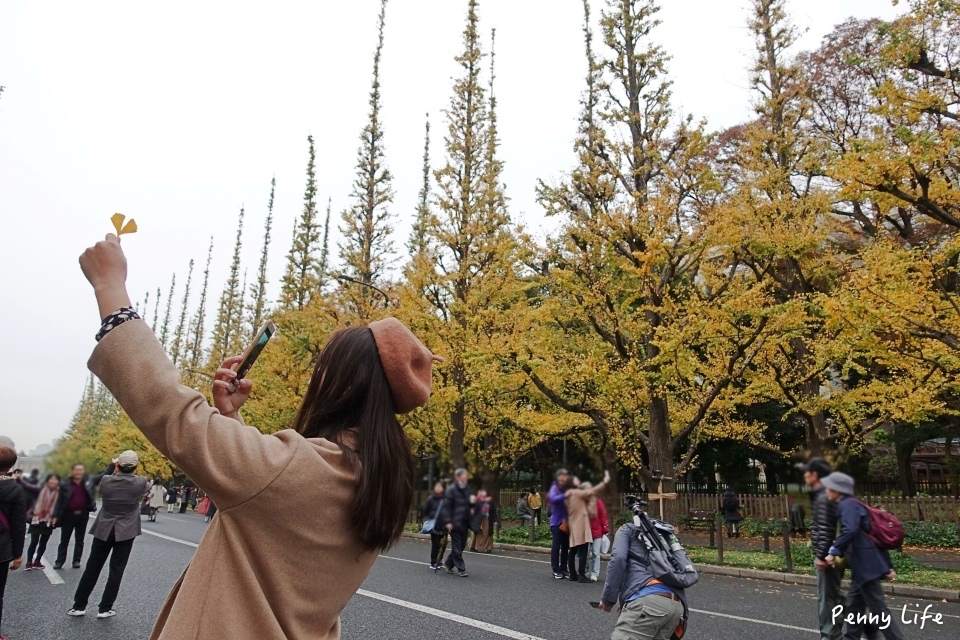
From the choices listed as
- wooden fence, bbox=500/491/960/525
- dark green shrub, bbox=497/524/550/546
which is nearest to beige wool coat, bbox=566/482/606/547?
wooden fence, bbox=500/491/960/525

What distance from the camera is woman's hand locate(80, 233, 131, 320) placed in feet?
3.96

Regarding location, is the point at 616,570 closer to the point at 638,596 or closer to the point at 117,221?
the point at 638,596

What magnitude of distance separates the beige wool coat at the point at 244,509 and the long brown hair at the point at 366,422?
0.18 ft

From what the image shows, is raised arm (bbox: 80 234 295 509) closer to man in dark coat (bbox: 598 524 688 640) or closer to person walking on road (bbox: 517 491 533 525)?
man in dark coat (bbox: 598 524 688 640)

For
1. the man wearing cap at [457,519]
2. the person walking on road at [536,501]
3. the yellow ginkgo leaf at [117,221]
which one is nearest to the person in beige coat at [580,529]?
the man wearing cap at [457,519]

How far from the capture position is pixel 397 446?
5.17 feet

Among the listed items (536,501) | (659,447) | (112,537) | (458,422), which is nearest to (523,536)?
(536,501)

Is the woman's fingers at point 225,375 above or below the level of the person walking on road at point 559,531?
above

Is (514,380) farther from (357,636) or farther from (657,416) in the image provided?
(357,636)

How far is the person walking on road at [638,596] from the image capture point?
155 inches

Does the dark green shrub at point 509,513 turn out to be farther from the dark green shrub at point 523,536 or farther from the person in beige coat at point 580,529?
the person in beige coat at point 580,529

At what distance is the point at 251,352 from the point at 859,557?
5.24m

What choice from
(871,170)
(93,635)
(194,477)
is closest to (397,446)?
(194,477)

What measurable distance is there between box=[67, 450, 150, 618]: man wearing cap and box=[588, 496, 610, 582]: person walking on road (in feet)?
21.8
